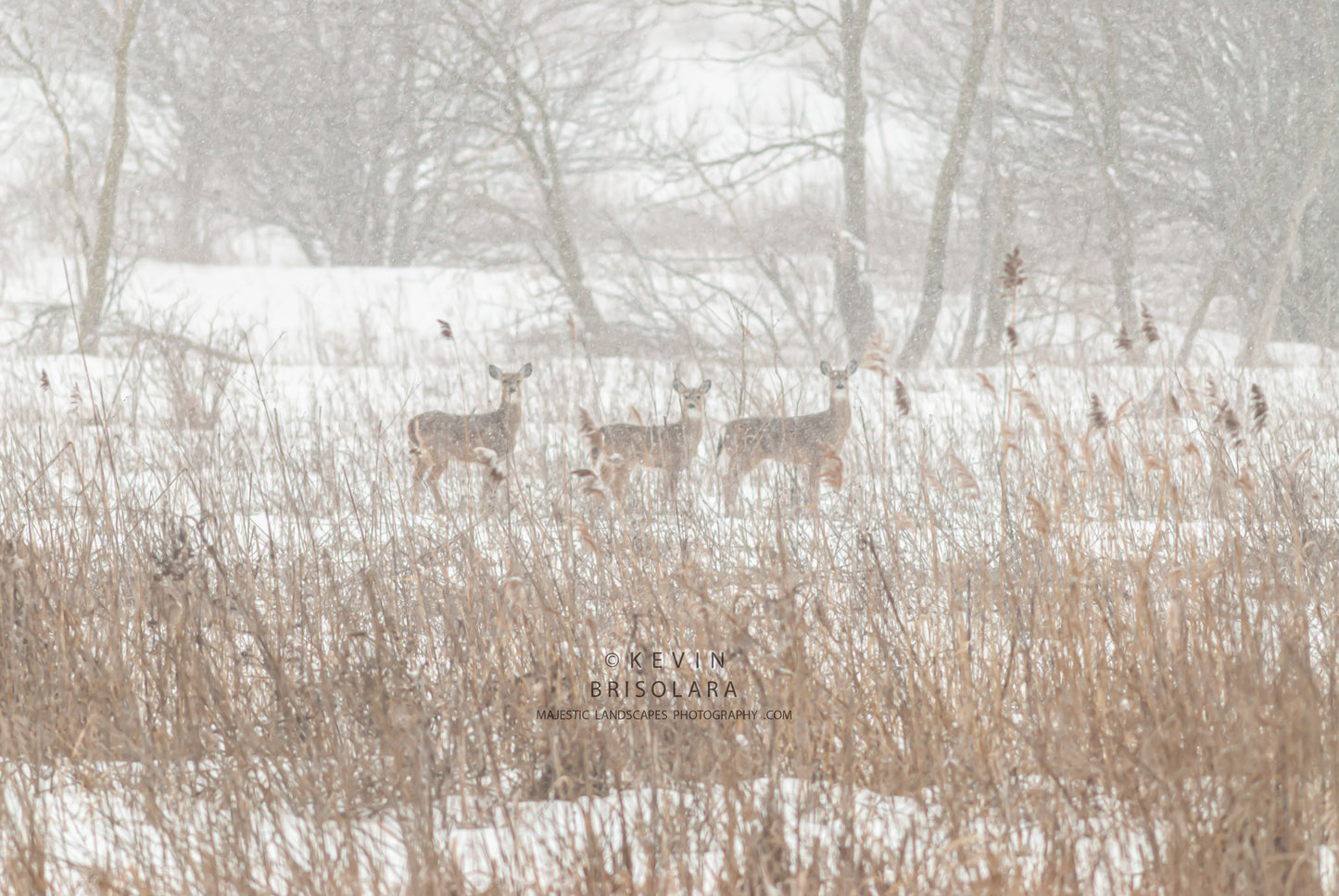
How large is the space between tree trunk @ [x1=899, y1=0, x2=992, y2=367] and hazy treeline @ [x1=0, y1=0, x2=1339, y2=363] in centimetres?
5

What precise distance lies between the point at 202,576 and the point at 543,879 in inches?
53.5

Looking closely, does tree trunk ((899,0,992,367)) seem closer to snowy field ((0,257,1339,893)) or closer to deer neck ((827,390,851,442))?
deer neck ((827,390,851,442))

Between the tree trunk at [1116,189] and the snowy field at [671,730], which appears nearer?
the snowy field at [671,730]

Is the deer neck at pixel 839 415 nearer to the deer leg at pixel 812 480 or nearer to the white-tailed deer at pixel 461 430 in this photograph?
the deer leg at pixel 812 480

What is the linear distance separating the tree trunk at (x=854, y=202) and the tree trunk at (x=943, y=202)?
24.2 inches

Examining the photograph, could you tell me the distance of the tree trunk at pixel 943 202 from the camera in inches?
525

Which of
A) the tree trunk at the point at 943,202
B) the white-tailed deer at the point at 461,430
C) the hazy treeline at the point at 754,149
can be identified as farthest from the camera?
the hazy treeline at the point at 754,149

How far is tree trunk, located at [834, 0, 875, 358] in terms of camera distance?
13820 mm

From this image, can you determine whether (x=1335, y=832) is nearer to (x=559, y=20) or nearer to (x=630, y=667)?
(x=630, y=667)

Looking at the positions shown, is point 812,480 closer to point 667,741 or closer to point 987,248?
point 667,741

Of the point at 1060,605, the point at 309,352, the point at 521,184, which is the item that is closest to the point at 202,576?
the point at 1060,605

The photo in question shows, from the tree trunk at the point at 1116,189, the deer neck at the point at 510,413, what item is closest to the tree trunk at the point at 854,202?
the tree trunk at the point at 1116,189

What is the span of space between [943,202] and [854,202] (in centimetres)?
136

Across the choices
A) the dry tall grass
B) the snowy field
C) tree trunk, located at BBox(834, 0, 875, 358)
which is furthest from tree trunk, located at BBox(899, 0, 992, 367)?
the dry tall grass
